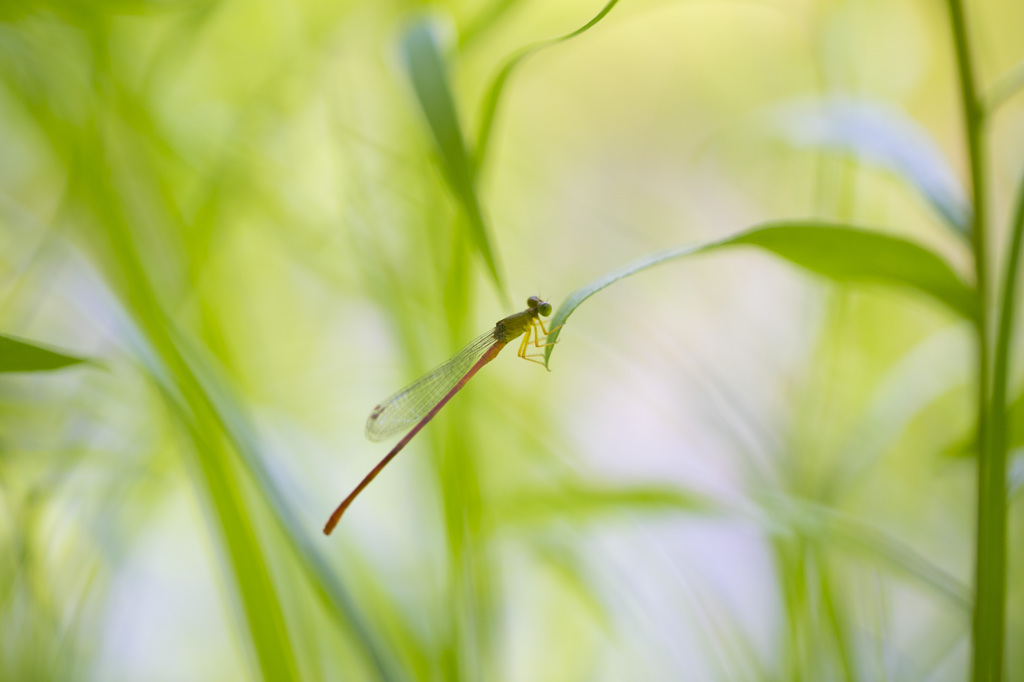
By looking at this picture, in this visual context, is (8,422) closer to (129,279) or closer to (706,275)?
(129,279)

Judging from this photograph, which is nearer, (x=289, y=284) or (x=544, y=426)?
(x=544, y=426)

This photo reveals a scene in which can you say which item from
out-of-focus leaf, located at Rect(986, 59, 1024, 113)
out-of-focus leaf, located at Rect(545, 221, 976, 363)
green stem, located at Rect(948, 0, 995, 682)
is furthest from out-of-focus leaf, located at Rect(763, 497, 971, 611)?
out-of-focus leaf, located at Rect(986, 59, 1024, 113)

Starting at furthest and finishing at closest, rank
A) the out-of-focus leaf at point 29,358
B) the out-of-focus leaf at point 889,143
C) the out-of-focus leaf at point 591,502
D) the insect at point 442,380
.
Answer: the insect at point 442,380, the out-of-focus leaf at point 591,502, the out-of-focus leaf at point 889,143, the out-of-focus leaf at point 29,358

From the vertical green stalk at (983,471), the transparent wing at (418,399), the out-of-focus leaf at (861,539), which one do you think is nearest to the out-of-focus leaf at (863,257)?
the vertical green stalk at (983,471)

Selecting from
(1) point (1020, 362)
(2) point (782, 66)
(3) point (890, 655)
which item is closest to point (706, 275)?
(2) point (782, 66)

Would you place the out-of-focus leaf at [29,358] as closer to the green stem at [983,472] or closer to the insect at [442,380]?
the insect at [442,380]

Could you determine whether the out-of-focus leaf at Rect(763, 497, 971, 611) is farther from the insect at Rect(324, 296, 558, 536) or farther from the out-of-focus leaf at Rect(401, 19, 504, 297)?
the out-of-focus leaf at Rect(401, 19, 504, 297)
